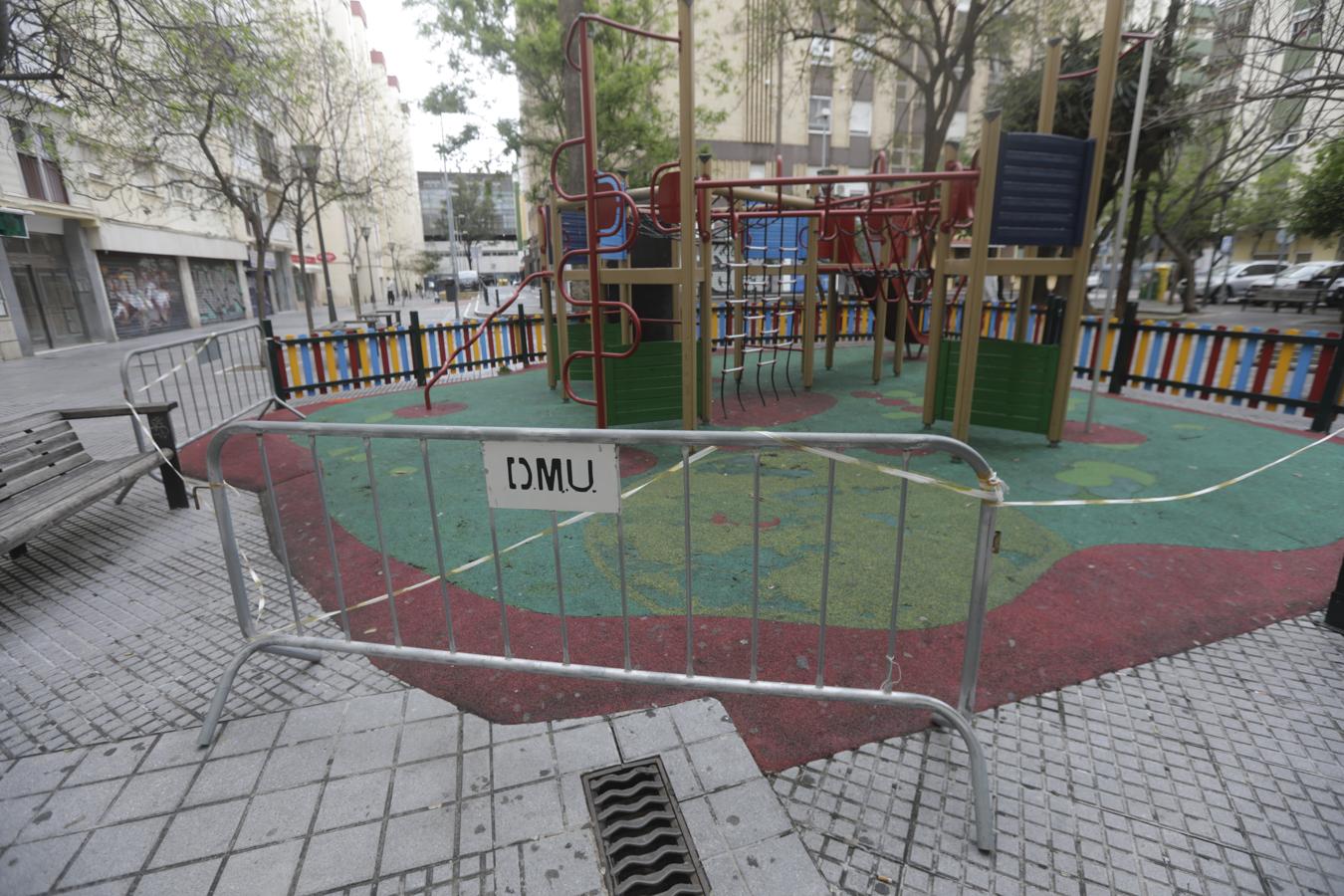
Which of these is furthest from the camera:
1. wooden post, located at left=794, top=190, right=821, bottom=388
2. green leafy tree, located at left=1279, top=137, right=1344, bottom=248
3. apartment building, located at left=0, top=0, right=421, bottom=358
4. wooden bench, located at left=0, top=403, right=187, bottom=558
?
green leafy tree, located at left=1279, top=137, right=1344, bottom=248

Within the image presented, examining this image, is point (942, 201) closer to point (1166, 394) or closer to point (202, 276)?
point (1166, 394)

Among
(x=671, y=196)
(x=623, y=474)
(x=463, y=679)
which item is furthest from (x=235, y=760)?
(x=671, y=196)

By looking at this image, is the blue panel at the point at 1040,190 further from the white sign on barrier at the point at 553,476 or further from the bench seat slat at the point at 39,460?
the bench seat slat at the point at 39,460

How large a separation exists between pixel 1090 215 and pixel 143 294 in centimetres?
3025

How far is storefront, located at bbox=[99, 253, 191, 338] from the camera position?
876 inches

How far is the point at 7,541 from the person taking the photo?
347cm

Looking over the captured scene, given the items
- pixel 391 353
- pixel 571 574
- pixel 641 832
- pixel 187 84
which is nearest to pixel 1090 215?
pixel 571 574

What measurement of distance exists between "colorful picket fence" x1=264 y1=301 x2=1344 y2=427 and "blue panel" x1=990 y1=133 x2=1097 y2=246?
119 cm

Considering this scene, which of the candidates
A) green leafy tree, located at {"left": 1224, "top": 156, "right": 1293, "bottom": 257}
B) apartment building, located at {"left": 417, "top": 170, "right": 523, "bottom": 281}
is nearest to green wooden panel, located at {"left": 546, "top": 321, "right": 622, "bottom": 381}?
green leafy tree, located at {"left": 1224, "top": 156, "right": 1293, "bottom": 257}

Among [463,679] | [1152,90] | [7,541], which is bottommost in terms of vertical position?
[463,679]

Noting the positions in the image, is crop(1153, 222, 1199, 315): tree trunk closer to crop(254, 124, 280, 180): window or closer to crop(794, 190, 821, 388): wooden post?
crop(794, 190, 821, 388): wooden post

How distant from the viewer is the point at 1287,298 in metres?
26.1

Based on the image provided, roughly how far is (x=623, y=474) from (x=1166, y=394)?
27.3 ft

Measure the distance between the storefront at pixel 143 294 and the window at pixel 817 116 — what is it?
102 feet
